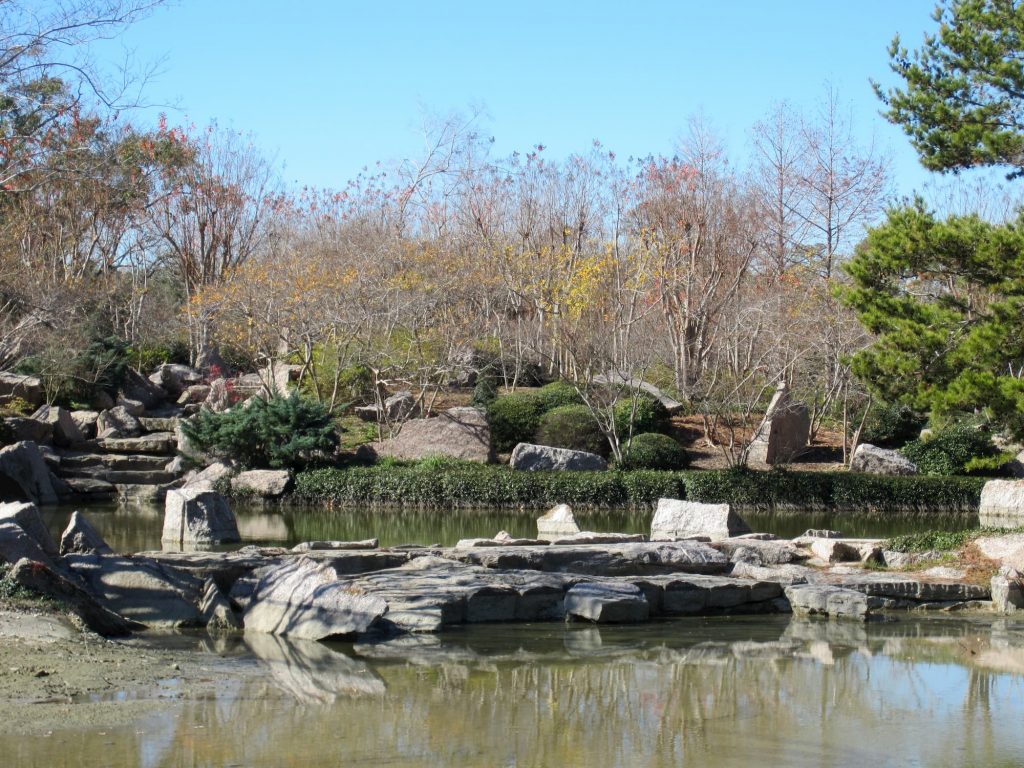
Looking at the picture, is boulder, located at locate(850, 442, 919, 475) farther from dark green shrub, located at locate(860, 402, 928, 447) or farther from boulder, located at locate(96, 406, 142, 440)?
boulder, located at locate(96, 406, 142, 440)

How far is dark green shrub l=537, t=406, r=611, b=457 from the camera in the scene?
25250 millimetres

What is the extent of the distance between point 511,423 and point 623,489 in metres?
4.77

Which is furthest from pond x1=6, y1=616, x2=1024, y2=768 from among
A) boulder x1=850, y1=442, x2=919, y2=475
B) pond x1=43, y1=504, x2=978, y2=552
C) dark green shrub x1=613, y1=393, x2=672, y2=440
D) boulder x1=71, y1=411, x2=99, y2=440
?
boulder x1=71, y1=411, x2=99, y2=440

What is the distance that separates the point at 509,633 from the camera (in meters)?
9.43

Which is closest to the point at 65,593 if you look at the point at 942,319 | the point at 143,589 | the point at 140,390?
the point at 143,589

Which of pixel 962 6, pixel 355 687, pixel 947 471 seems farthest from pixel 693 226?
pixel 355 687

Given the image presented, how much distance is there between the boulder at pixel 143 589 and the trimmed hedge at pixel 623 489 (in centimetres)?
1181

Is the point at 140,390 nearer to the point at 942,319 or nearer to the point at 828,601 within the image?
the point at 942,319

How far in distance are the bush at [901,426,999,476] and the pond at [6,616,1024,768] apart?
15712 millimetres

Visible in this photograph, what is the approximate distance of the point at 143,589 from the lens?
31.2 feet

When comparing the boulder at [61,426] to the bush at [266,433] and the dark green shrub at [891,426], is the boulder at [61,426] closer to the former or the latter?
the bush at [266,433]

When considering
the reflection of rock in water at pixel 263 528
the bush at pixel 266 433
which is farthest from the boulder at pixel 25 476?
the reflection of rock in water at pixel 263 528

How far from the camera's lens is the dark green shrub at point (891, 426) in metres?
27.6

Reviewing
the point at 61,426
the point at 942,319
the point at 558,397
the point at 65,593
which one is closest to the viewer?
the point at 65,593
